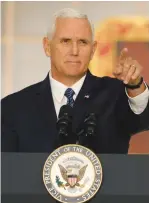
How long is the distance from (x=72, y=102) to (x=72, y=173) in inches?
13.9

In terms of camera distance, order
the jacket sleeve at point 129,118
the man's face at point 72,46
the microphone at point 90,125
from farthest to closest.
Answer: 1. the man's face at point 72,46
2. the jacket sleeve at point 129,118
3. the microphone at point 90,125

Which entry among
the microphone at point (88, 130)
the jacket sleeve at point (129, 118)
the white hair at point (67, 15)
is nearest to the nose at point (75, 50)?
the white hair at point (67, 15)

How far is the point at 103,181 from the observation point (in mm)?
1906

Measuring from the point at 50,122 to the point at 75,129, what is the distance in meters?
0.28

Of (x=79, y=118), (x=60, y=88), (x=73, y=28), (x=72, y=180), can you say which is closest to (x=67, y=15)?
(x=73, y=28)

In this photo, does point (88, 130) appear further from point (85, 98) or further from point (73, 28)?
point (73, 28)

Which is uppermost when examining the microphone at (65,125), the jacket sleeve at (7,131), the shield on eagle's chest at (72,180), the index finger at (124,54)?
the index finger at (124,54)

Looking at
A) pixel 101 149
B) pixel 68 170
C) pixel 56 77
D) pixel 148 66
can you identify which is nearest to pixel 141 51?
pixel 148 66

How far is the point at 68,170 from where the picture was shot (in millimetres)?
1948

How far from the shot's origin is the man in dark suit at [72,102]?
2.15 m

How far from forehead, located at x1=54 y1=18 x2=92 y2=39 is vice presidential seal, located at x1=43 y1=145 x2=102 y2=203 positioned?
0.52 metres

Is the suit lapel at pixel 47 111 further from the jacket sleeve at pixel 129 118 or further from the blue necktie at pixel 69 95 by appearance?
the jacket sleeve at pixel 129 118

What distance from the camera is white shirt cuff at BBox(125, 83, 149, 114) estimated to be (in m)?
2.04

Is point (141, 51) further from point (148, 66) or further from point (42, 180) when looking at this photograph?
point (42, 180)
